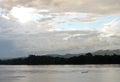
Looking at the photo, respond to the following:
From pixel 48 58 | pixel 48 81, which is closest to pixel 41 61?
pixel 48 58

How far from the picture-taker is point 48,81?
47.7 m

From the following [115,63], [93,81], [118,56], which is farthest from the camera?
[115,63]

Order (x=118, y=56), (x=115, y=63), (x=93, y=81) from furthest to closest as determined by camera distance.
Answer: (x=115, y=63)
(x=118, y=56)
(x=93, y=81)

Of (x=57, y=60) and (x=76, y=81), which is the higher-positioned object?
(x=57, y=60)

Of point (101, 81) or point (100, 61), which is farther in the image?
point (100, 61)

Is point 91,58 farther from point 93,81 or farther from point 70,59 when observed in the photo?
point 93,81

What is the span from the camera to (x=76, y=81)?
150ft

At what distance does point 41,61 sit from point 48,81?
98975 millimetres

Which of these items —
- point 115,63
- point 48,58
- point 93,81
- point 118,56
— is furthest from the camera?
point 48,58

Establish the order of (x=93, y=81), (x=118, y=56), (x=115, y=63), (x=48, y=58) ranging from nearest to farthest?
(x=93, y=81), (x=118, y=56), (x=115, y=63), (x=48, y=58)

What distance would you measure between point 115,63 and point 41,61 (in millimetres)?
36190

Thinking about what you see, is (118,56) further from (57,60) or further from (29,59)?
(29,59)

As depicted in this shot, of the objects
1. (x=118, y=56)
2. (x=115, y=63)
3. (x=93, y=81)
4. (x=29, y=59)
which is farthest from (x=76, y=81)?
(x=29, y=59)

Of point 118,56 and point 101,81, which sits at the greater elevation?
point 118,56
